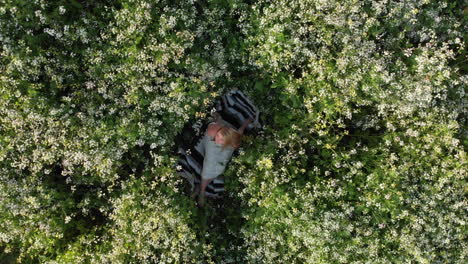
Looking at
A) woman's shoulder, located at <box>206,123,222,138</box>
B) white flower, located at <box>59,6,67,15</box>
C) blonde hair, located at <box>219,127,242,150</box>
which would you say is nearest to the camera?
white flower, located at <box>59,6,67,15</box>

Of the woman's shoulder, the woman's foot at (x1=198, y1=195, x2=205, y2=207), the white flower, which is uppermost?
the white flower

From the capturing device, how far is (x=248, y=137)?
6680 mm

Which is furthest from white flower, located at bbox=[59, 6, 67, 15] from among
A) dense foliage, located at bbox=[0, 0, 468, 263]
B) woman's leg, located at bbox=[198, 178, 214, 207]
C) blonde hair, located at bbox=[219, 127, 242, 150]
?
woman's leg, located at bbox=[198, 178, 214, 207]

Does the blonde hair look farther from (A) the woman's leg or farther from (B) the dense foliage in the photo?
(A) the woman's leg

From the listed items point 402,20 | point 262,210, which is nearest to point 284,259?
point 262,210

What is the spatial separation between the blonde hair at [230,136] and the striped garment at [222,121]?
1.36 ft

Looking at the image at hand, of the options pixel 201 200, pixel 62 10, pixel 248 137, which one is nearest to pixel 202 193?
pixel 201 200

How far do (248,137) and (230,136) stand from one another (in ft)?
1.24

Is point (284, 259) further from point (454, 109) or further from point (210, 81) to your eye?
point (454, 109)

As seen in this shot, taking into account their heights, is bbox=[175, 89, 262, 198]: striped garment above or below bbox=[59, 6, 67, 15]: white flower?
below

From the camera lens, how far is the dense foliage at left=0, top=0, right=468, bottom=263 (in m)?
5.67

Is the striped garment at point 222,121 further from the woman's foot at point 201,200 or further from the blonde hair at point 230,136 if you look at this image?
the blonde hair at point 230,136

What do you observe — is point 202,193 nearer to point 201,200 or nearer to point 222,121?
point 201,200

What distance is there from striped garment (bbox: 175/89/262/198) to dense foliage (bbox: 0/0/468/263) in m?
0.22
